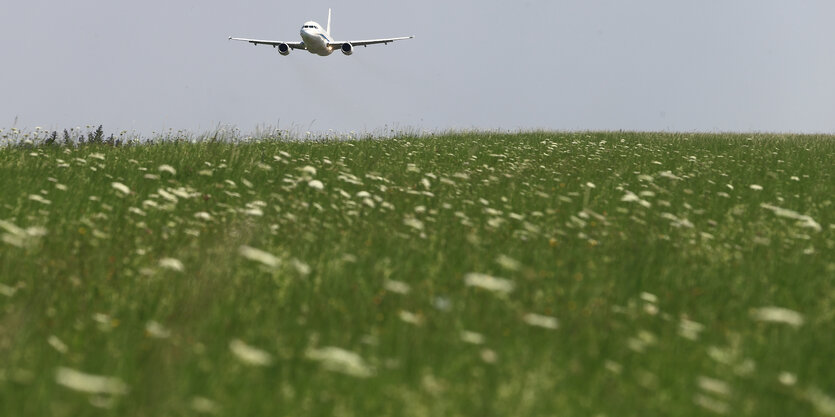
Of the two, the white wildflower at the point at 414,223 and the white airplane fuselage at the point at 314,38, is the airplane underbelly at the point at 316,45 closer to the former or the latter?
the white airplane fuselage at the point at 314,38

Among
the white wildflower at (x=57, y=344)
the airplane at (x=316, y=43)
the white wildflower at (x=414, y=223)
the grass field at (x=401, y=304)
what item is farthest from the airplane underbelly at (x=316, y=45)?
the white wildflower at (x=57, y=344)

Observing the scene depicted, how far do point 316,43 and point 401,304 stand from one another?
118ft

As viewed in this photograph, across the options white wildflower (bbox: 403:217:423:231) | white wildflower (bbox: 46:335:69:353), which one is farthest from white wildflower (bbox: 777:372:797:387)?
white wildflower (bbox: 46:335:69:353)

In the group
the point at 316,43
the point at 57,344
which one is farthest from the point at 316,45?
the point at 57,344

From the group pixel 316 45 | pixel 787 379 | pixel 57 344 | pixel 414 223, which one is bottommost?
pixel 57 344

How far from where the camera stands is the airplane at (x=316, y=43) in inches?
1559

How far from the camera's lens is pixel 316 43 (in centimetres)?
3994

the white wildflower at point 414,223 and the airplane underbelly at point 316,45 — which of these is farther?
the airplane underbelly at point 316,45

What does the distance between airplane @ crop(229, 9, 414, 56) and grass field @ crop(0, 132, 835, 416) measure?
95.6ft

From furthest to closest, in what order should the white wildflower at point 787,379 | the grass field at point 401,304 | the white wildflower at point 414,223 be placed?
the white wildflower at point 414,223
the white wildflower at point 787,379
the grass field at point 401,304

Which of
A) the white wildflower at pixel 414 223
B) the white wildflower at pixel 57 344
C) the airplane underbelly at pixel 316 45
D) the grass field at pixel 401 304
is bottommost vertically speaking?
the white wildflower at pixel 57 344

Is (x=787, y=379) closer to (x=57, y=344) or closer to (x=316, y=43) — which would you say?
(x=57, y=344)

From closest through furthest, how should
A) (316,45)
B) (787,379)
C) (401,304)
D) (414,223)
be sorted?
(787,379), (401,304), (414,223), (316,45)

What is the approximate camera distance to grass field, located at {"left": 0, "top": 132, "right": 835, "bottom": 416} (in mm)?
3980
